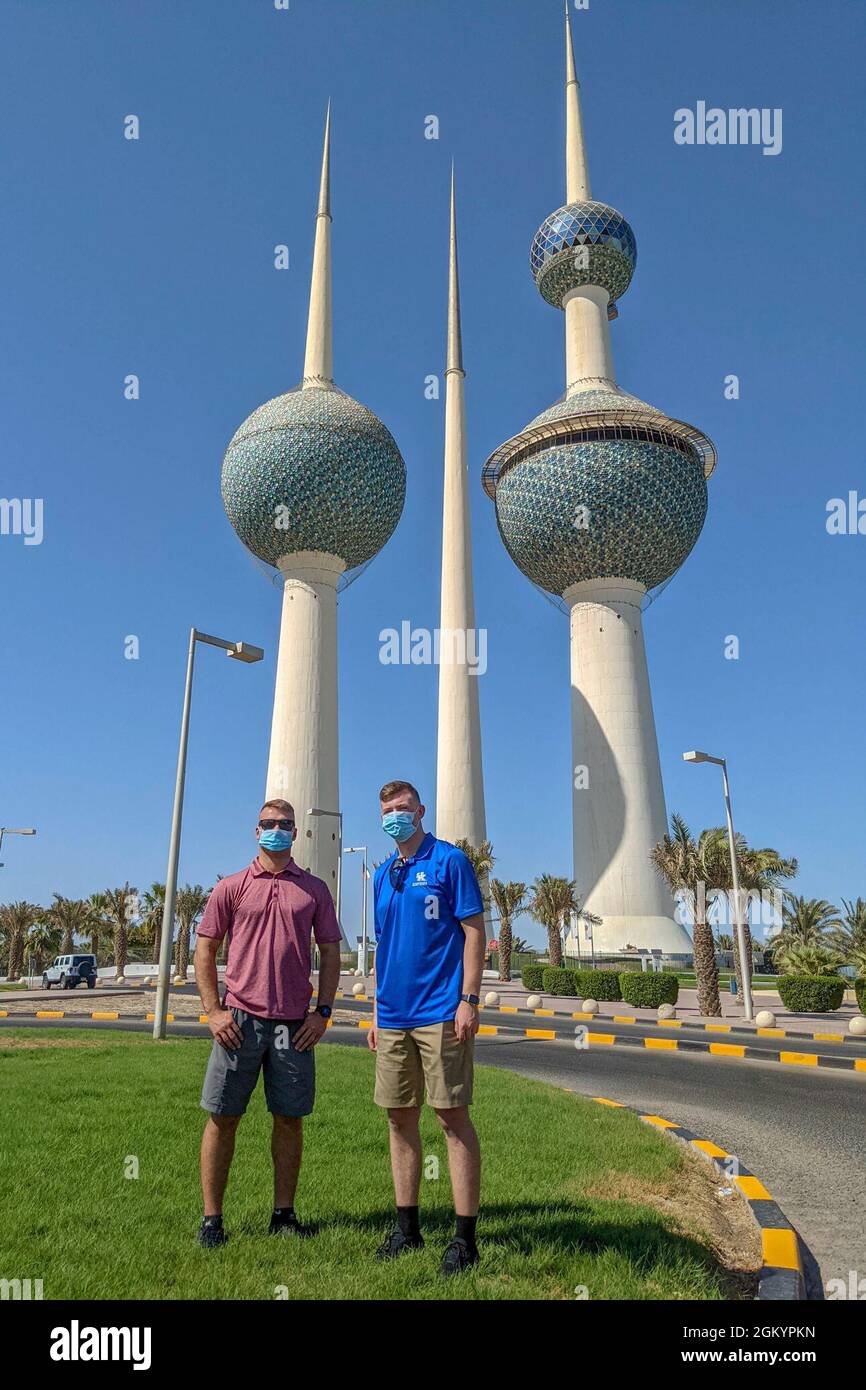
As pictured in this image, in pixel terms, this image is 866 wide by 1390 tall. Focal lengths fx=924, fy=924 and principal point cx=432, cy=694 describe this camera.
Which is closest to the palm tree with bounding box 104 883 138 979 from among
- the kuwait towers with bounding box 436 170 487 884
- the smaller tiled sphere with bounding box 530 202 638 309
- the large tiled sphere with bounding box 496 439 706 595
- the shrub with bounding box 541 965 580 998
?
the kuwait towers with bounding box 436 170 487 884

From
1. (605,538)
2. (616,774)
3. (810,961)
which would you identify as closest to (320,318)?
(605,538)

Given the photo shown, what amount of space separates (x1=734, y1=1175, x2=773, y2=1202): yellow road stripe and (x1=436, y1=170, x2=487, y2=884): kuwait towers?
54.3 meters

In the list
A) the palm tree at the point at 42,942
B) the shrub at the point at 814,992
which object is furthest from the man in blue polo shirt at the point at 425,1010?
the palm tree at the point at 42,942

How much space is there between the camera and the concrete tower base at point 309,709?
60.9 meters

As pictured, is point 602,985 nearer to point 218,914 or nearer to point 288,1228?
point 288,1228

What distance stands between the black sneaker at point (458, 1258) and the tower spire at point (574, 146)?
79.7 m

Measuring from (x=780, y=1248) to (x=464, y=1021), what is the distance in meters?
2.08

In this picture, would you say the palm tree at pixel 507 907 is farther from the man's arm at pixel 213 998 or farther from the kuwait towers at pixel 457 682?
the man's arm at pixel 213 998

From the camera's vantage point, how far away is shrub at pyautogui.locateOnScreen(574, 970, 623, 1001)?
2948 cm

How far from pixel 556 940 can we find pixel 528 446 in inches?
1505

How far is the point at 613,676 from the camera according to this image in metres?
60.1
